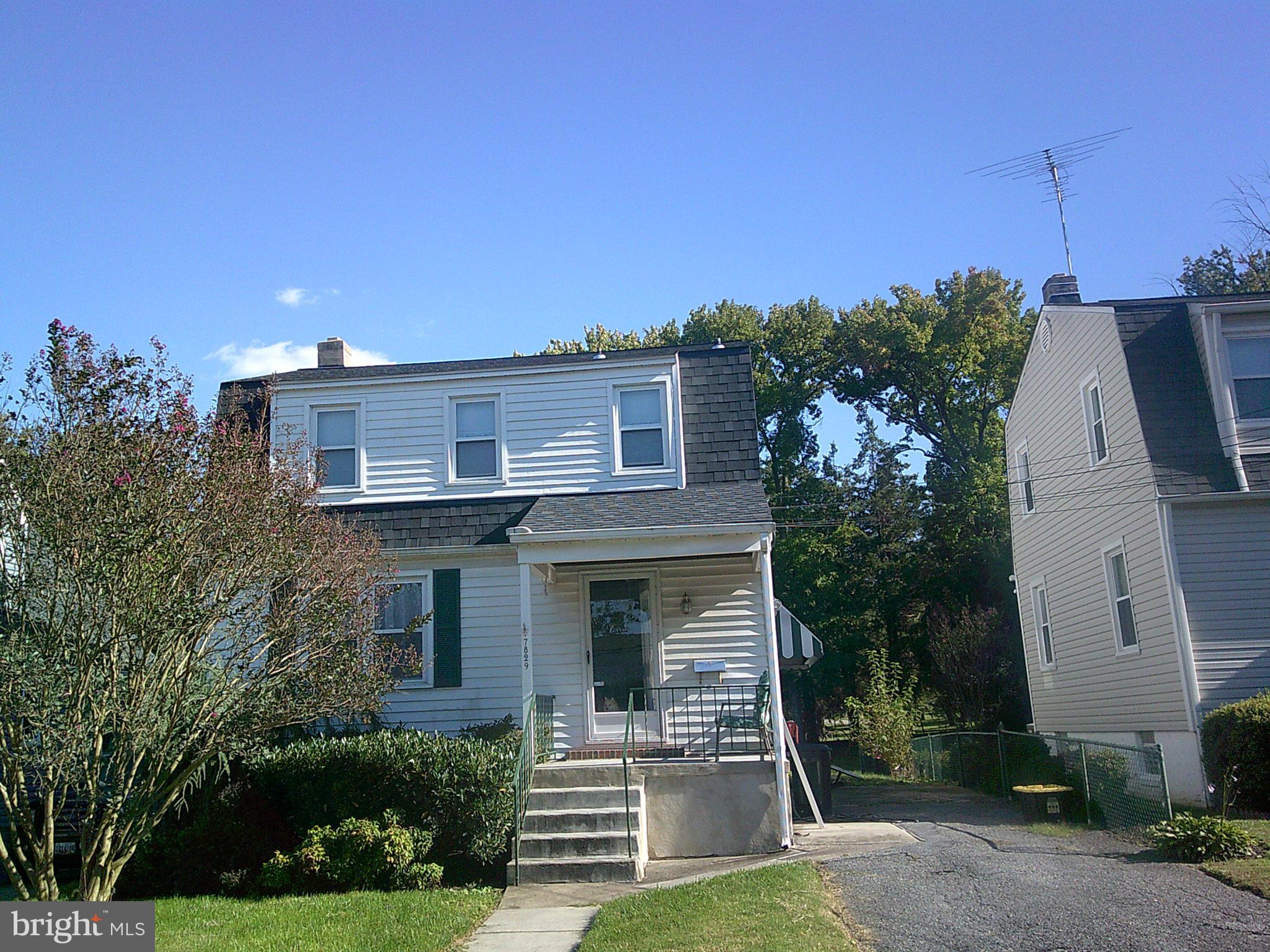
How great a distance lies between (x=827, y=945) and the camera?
6566 mm

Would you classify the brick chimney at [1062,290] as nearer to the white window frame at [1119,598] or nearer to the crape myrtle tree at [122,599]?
the white window frame at [1119,598]

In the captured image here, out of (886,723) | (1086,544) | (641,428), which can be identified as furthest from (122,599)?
(886,723)

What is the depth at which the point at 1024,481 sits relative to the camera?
2033cm

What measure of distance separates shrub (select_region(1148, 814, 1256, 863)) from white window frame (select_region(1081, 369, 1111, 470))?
7.41m

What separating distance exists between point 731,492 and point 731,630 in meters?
1.76

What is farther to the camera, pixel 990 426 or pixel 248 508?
pixel 990 426

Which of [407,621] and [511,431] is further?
[511,431]

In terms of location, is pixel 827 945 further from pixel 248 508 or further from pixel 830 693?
pixel 830 693

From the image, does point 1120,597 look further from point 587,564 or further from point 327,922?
point 327,922

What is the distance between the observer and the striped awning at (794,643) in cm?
1714

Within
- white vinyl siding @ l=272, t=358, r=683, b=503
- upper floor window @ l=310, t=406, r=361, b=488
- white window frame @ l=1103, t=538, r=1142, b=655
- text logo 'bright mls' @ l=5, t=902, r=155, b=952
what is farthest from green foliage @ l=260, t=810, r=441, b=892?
white window frame @ l=1103, t=538, r=1142, b=655

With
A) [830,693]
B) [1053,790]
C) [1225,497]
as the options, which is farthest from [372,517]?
[830,693]

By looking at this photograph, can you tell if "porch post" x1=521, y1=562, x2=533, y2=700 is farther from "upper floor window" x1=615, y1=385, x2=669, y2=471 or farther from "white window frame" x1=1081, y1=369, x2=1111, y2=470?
"white window frame" x1=1081, y1=369, x2=1111, y2=470

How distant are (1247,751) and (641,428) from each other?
8098 mm
